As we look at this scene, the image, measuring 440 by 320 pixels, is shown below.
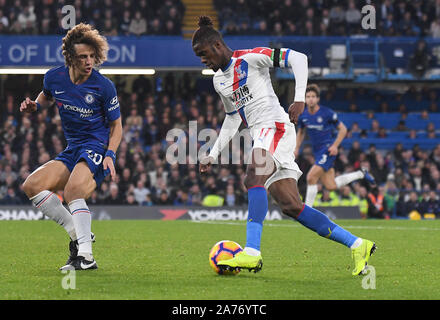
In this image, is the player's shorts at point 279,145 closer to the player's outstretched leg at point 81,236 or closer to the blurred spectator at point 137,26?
the player's outstretched leg at point 81,236

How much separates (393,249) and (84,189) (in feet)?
13.9

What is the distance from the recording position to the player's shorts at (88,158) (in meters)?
7.41

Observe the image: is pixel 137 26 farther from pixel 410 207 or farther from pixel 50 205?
pixel 50 205

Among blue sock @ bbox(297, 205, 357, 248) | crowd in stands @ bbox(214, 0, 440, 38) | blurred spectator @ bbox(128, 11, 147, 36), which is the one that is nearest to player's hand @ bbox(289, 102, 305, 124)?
blue sock @ bbox(297, 205, 357, 248)

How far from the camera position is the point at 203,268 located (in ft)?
24.6

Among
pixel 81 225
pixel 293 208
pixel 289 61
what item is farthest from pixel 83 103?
pixel 293 208

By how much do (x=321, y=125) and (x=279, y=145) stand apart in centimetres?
840

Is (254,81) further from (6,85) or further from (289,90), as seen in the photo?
(6,85)

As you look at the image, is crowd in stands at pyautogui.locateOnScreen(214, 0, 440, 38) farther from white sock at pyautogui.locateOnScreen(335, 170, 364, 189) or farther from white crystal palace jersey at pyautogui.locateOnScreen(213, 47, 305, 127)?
white crystal palace jersey at pyautogui.locateOnScreen(213, 47, 305, 127)

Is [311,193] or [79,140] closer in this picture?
[79,140]

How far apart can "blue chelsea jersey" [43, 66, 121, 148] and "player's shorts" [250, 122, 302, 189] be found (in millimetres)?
1467

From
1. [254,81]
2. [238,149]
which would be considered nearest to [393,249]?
[254,81]

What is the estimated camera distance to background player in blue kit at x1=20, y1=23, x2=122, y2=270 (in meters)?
7.27
